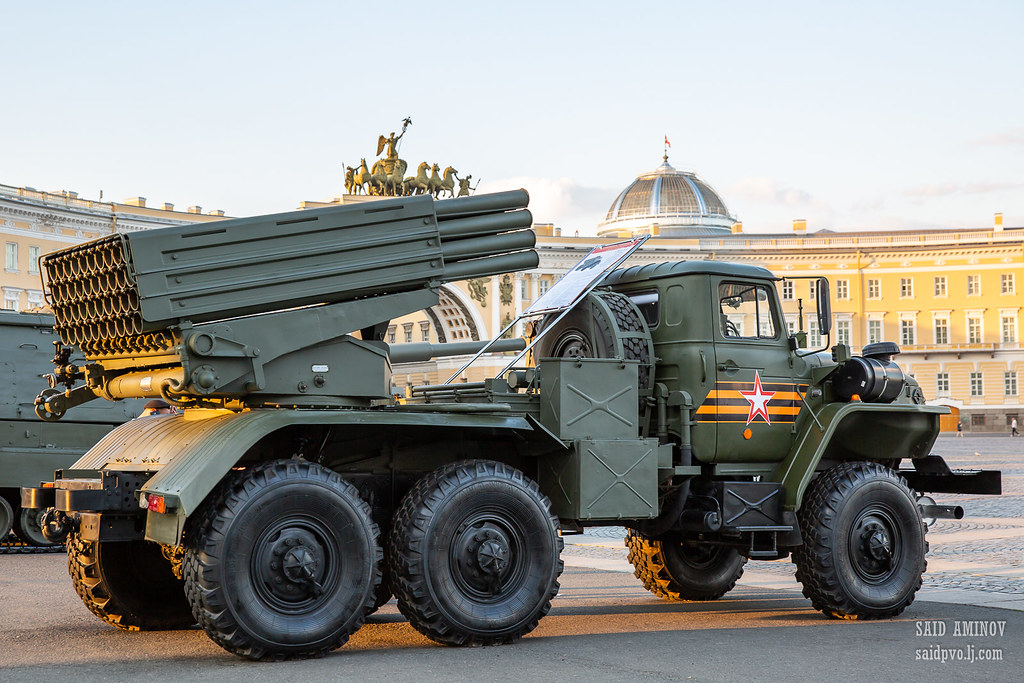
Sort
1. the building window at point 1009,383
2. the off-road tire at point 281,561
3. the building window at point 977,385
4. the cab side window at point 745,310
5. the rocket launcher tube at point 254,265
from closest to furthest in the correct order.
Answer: the off-road tire at point 281,561
the rocket launcher tube at point 254,265
the cab side window at point 745,310
the building window at point 1009,383
the building window at point 977,385

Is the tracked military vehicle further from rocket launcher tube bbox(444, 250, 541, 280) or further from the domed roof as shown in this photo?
the domed roof

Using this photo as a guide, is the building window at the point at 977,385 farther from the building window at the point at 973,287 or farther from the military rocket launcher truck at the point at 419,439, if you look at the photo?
the military rocket launcher truck at the point at 419,439

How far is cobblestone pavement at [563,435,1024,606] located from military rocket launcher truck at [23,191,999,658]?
5.02ft

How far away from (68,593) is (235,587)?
5.16m

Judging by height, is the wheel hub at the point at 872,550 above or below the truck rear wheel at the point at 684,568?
above

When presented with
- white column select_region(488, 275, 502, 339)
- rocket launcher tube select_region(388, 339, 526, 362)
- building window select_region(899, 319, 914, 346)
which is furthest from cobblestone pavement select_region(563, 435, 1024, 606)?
building window select_region(899, 319, 914, 346)

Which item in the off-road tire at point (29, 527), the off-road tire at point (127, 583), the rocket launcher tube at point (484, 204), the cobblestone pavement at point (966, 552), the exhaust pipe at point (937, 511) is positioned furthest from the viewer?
the off-road tire at point (29, 527)

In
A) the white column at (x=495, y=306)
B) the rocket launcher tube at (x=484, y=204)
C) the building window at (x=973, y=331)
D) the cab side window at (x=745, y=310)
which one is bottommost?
the cab side window at (x=745, y=310)

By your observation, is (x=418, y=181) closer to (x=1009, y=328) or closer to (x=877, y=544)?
(x=1009, y=328)

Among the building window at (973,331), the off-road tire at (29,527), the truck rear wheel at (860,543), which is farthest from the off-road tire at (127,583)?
the building window at (973,331)

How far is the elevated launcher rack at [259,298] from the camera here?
7.48 meters

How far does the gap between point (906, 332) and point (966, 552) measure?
275 ft

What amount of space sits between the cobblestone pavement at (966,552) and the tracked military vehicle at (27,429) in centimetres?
723

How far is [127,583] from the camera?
892 cm
